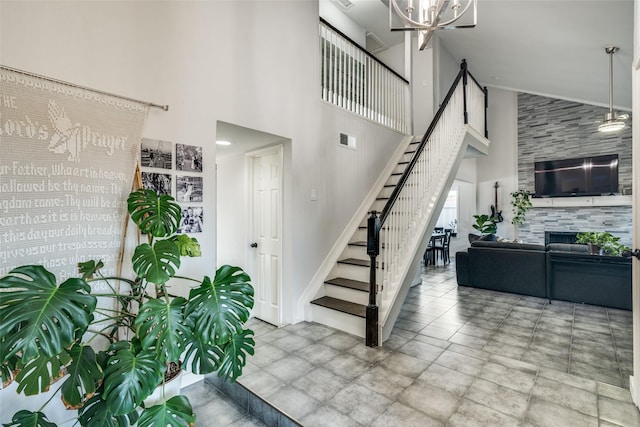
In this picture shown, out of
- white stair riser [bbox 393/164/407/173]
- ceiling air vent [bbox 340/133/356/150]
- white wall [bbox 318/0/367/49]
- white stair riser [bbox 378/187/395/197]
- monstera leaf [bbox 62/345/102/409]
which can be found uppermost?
white wall [bbox 318/0/367/49]

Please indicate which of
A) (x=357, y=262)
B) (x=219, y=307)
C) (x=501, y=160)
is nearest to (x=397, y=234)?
(x=357, y=262)

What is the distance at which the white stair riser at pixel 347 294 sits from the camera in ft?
11.0

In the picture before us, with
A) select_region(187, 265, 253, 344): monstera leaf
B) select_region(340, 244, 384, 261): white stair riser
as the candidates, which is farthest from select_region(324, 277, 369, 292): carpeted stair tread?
select_region(187, 265, 253, 344): monstera leaf

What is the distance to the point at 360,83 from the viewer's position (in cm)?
453

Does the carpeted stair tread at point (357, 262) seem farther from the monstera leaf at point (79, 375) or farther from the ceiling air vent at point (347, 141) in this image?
the monstera leaf at point (79, 375)

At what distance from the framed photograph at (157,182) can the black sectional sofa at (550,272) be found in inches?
185

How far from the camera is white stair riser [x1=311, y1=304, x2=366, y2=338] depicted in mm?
3104

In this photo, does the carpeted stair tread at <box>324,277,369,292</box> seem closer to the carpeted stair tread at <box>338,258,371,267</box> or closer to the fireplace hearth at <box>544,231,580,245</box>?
the carpeted stair tread at <box>338,258,371,267</box>

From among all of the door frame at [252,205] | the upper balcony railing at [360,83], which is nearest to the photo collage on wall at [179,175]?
the door frame at [252,205]

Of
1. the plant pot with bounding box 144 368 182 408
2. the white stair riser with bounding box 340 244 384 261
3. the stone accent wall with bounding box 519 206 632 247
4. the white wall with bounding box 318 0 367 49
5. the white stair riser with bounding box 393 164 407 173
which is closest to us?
the plant pot with bounding box 144 368 182 408

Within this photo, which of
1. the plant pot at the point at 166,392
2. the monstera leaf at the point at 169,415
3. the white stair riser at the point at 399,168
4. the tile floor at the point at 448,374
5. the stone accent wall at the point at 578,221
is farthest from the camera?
the stone accent wall at the point at 578,221

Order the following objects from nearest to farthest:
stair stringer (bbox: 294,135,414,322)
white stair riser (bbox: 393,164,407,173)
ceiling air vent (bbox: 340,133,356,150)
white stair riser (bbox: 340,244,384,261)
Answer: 1. stair stringer (bbox: 294,135,414,322)
2. white stair riser (bbox: 340,244,384,261)
3. ceiling air vent (bbox: 340,133,356,150)
4. white stair riser (bbox: 393,164,407,173)

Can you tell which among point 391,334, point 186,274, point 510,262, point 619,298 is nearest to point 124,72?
point 186,274

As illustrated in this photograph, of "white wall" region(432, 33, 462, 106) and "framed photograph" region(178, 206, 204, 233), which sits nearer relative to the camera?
"framed photograph" region(178, 206, 204, 233)
